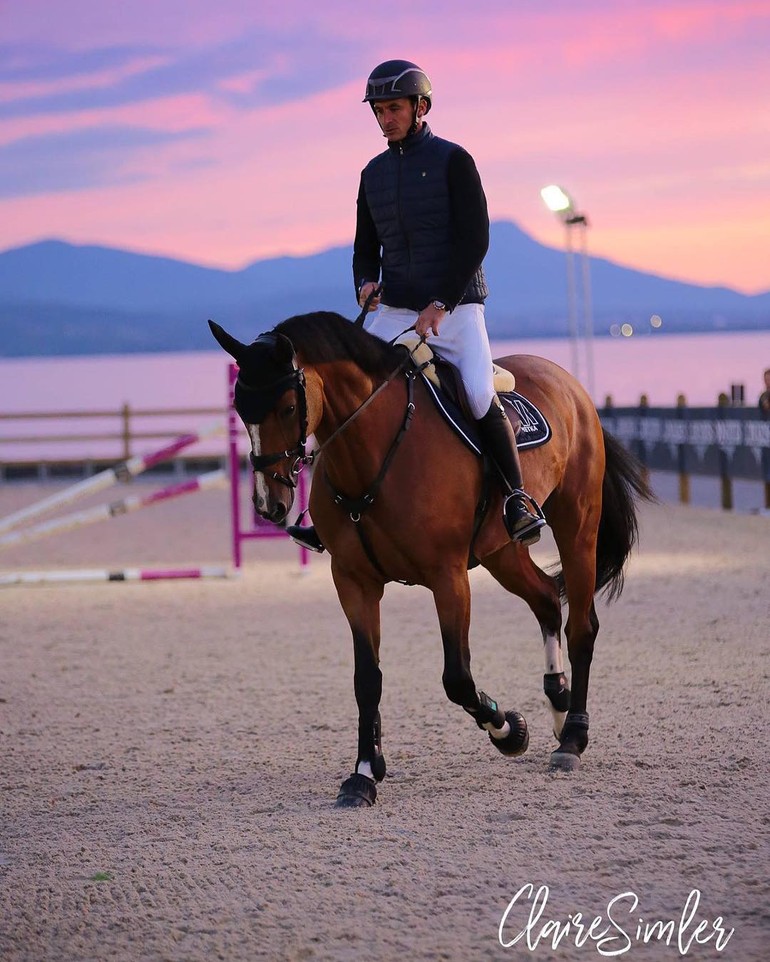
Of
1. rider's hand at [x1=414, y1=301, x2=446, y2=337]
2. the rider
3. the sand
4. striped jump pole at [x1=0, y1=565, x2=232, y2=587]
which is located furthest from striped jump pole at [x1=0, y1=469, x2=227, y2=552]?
rider's hand at [x1=414, y1=301, x2=446, y2=337]

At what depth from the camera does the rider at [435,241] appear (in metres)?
5.78

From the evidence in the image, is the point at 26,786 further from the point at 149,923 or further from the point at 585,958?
the point at 585,958

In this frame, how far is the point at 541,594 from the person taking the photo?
22.0 feet

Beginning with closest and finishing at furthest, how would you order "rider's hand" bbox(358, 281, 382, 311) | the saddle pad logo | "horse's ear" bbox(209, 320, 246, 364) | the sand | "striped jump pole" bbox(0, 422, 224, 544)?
the sand
"horse's ear" bbox(209, 320, 246, 364)
"rider's hand" bbox(358, 281, 382, 311)
the saddle pad logo
"striped jump pole" bbox(0, 422, 224, 544)

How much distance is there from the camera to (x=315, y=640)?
9.92 metres

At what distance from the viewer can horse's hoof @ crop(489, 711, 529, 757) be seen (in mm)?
5973

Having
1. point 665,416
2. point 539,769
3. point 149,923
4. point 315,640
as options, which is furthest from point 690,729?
point 665,416

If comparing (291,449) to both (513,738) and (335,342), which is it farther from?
(513,738)

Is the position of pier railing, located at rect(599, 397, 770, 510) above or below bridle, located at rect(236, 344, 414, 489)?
below

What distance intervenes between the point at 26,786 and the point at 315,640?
3928mm

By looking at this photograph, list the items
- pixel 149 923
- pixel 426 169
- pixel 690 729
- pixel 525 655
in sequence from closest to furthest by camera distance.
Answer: pixel 149 923 < pixel 426 169 < pixel 690 729 < pixel 525 655

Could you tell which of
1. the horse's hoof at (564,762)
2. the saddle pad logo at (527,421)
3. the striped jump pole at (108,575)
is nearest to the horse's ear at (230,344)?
the saddle pad logo at (527,421)

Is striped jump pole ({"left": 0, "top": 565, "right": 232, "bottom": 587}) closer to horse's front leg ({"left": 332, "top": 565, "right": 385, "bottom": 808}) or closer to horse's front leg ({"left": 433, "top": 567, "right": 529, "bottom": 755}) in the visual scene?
horse's front leg ({"left": 332, "top": 565, "right": 385, "bottom": 808})

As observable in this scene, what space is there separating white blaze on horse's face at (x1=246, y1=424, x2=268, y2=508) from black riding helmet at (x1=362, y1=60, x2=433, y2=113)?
4.97 ft
